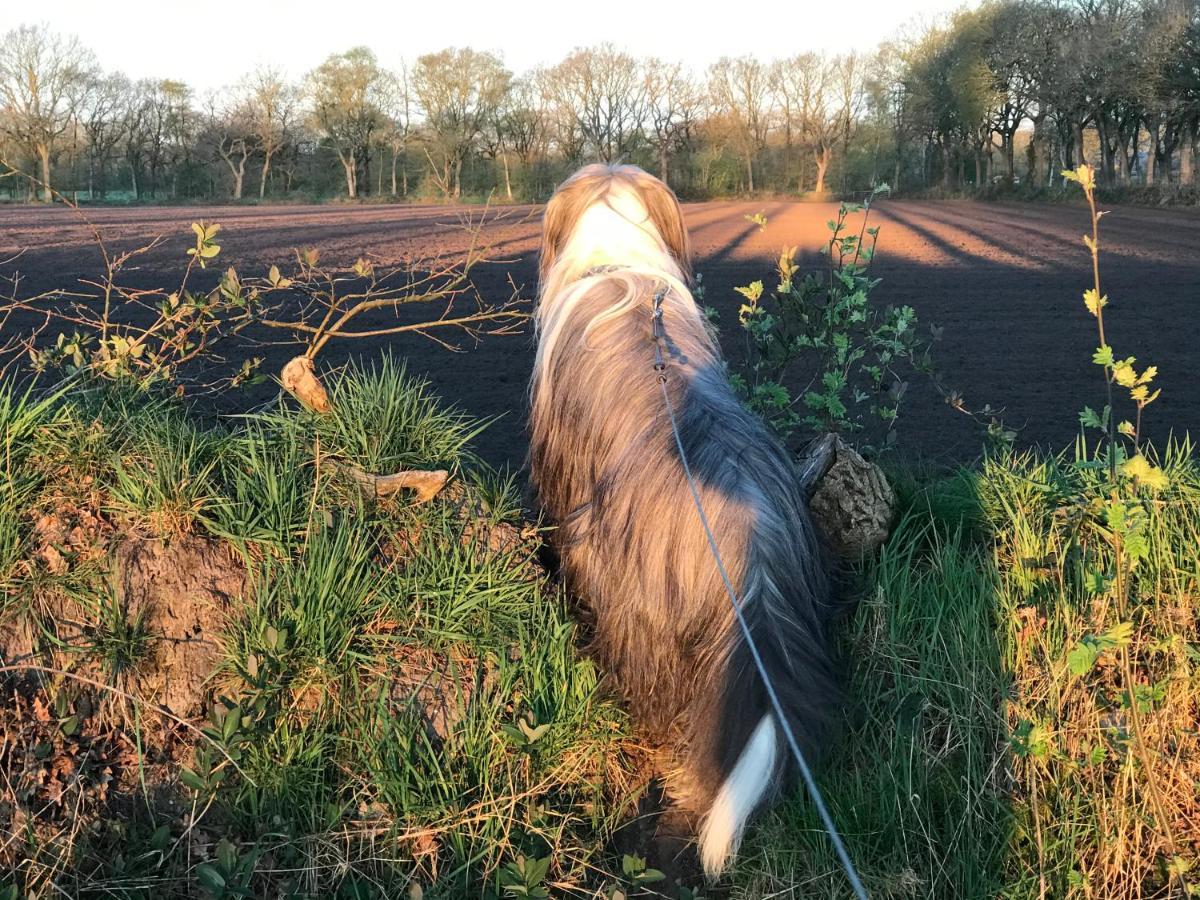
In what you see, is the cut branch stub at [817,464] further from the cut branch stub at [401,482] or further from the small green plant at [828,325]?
the cut branch stub at [401,482]

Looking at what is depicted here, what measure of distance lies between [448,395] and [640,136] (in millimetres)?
60042

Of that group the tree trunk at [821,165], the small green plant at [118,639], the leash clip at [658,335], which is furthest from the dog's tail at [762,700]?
the tree trunk at [821,165]

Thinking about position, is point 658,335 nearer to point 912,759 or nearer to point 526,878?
point 912,759

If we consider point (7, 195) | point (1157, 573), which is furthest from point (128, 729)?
point (7, 195)

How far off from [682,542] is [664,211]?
2.23 meters

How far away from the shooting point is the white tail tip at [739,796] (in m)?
2.63

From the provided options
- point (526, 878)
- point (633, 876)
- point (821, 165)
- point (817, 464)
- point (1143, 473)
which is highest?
point (821, 165)

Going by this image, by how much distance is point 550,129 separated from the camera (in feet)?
214

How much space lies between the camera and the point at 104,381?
411 cm

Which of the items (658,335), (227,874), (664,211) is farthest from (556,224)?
(227,874)

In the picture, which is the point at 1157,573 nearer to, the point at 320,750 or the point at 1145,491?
the point at 1145,491

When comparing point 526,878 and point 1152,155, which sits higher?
point 1152,155

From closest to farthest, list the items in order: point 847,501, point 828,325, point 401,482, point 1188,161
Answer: point 401,482
point 847,501
point 828,325
point 1188,161

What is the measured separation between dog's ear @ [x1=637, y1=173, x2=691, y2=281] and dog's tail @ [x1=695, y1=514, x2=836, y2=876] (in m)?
2.22
